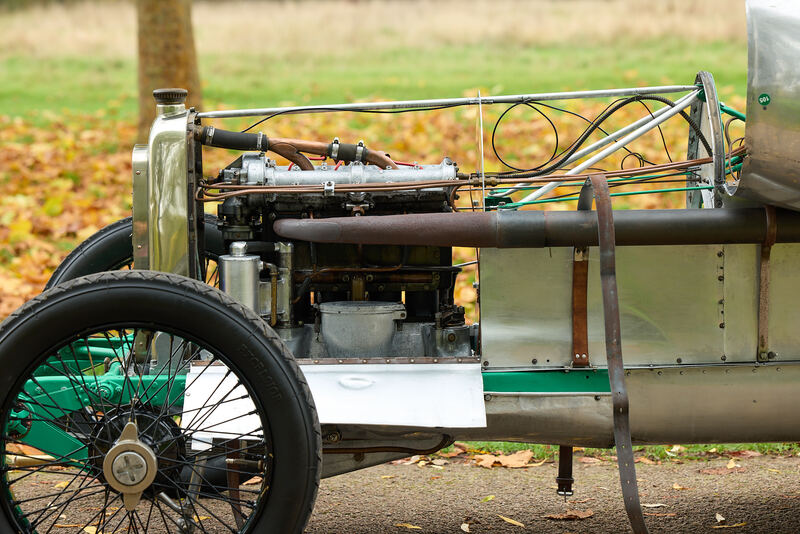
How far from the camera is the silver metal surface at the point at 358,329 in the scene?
3.43m

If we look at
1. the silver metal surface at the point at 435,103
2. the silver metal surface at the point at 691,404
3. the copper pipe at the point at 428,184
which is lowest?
the silver metal surface at the point at 691,404

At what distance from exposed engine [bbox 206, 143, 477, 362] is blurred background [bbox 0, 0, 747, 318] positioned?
94.4 inches

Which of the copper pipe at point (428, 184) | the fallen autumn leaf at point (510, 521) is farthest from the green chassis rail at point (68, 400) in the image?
the fallen autumn leaf at point (510, 521)

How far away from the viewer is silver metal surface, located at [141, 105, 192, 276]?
11.0 ft

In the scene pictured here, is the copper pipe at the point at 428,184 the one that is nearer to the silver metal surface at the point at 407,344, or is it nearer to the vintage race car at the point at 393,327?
the vintage race car at the point at 393,327

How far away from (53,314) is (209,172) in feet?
20.4

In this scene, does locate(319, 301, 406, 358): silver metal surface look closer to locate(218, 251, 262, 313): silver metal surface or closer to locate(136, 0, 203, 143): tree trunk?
locate(218, 251, 262, 313): silver metal surface

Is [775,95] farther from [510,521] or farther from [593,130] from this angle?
[510,521]

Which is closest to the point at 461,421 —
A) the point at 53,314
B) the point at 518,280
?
the point at 518,280

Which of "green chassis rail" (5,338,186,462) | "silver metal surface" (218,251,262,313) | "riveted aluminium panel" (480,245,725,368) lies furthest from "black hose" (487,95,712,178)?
"green chassis rail" (5,338,186,462)

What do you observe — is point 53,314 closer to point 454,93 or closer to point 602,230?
point 602,230

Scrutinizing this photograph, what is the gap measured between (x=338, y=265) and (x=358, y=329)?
0.28m

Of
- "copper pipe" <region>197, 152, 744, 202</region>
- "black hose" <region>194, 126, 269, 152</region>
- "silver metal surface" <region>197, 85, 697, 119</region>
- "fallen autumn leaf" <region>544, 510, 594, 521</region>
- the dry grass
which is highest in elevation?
the dry grass

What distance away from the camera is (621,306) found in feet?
10.4
